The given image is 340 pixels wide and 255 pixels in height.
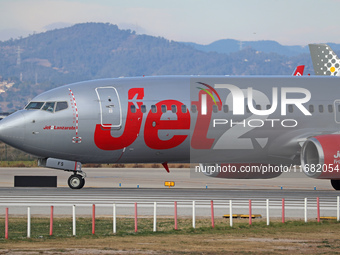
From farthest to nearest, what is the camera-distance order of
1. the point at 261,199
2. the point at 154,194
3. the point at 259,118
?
the point at 259,118, the point at 154,194, the point at 261,199

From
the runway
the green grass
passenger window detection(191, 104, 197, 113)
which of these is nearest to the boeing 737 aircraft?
passenger window detection(191, 104, 197, 113)

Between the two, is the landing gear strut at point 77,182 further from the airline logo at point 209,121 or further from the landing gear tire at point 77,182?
the airline logo at point 209,121

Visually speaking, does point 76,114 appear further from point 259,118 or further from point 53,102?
point 259,118

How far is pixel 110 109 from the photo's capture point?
1503 inches

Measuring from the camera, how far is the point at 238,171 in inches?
1590

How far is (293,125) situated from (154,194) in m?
8.50

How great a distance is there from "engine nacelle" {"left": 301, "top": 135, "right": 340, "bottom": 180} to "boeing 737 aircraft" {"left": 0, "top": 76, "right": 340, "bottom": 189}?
6 centimetres

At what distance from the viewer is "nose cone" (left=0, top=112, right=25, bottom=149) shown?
3731 cm

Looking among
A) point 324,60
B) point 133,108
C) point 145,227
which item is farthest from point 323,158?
point 324,60

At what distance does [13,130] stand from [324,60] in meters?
36.0

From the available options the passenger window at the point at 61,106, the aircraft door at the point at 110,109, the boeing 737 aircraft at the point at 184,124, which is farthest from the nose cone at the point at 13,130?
the aircraft door at the point at 110,109

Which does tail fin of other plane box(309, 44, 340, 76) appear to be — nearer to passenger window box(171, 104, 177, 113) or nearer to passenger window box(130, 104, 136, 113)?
passenger window box(171, 104, 177, 113)

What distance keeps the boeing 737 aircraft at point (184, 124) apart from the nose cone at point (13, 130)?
0.05 metres

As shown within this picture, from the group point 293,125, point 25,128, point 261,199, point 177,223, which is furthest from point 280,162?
point 177,223
